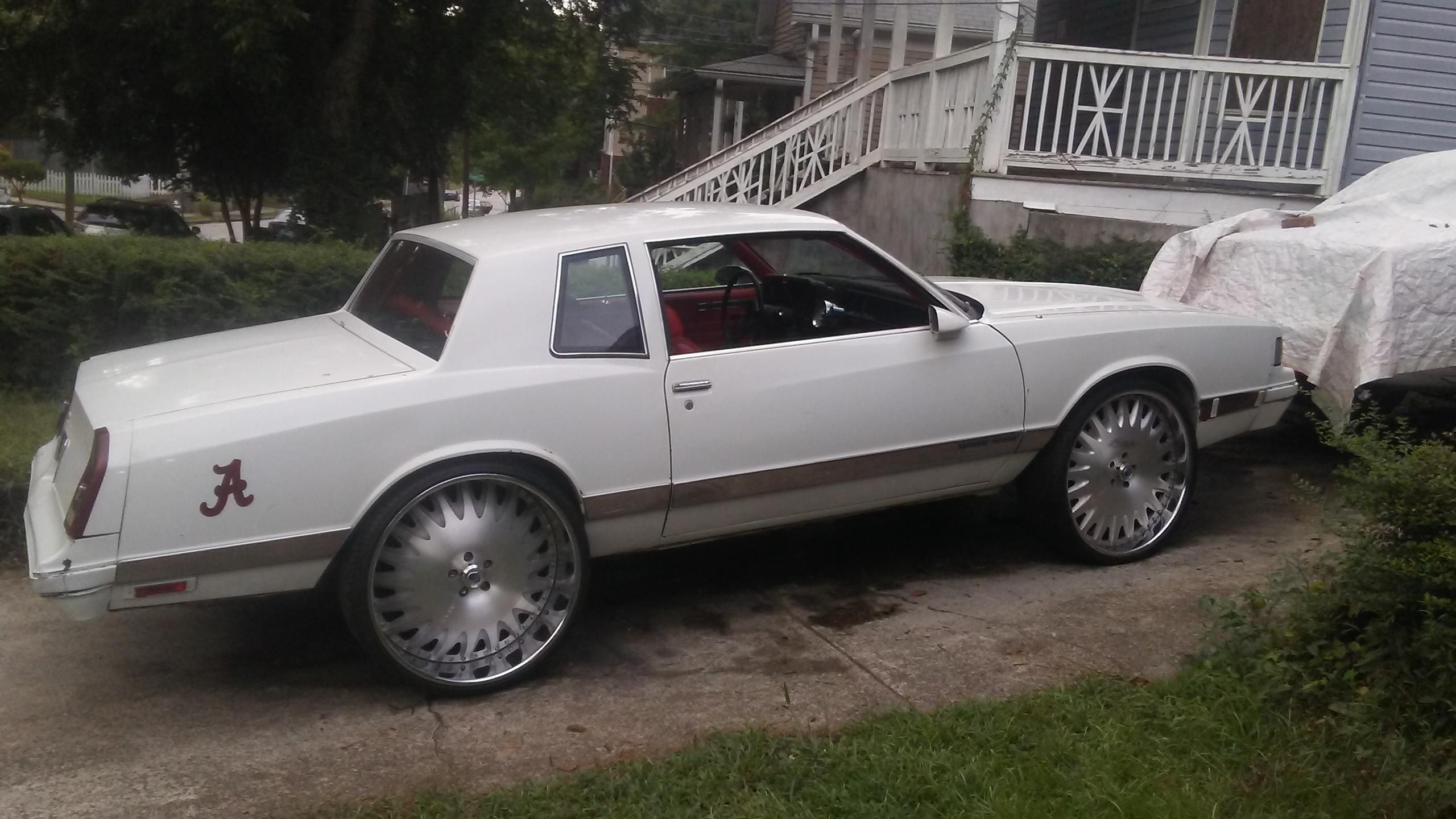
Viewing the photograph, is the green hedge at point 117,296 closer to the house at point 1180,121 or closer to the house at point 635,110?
the house at point 1180,121

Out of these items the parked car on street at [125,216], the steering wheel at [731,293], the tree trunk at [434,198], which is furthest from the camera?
the parked car on street at [125,216]

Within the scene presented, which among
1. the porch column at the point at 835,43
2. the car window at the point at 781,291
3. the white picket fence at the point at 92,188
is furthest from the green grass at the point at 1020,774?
the white picket fence at the point at 92,188

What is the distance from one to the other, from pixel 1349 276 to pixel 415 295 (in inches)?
176

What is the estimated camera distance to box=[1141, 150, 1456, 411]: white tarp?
6.04m

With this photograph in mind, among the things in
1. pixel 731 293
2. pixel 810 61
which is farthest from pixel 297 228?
pixel 810 61

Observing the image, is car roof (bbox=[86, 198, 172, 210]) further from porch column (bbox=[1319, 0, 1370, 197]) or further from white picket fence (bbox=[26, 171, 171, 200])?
white picket fence (bbox=[26, 171, 171, 200])

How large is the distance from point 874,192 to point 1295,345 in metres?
7.17

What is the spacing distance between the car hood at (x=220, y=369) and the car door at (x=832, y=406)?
3.67 ft

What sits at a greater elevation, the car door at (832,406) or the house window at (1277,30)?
the house window at (1277,30)

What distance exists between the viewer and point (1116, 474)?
17.7 feet

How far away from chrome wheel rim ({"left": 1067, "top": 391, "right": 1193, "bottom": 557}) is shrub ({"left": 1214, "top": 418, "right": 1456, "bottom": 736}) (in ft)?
4.08

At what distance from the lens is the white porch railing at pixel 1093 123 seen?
393 inches

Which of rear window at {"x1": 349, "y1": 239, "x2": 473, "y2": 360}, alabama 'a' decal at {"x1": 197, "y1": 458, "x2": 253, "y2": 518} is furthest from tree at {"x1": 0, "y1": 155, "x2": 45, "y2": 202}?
alabama 'a' decal at {"x1": 197, "y1": 458, "x2": 253, "y2": 518}

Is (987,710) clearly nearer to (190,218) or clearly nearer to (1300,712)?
(1300,712)
